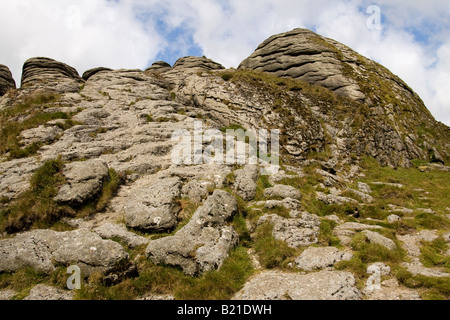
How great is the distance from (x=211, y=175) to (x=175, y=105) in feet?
56.8

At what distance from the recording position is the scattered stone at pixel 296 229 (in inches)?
500

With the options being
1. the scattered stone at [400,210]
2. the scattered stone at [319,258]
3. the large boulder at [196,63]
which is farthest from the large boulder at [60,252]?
the large boulder at [196,63]

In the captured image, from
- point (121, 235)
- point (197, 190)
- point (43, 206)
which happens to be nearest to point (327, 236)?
point (197, 190)

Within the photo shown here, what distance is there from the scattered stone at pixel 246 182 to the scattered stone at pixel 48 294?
431 inches

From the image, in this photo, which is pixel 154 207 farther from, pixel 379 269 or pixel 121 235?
pixel 379 269

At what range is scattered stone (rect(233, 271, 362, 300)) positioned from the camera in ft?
28.0

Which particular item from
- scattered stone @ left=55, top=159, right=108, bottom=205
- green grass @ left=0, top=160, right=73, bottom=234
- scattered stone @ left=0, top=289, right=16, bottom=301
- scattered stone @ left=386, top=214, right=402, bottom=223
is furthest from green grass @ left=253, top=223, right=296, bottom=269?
green grass @ left=0, top=160, right=73, bottom=234

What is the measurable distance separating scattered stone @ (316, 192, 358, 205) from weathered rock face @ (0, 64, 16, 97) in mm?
57520

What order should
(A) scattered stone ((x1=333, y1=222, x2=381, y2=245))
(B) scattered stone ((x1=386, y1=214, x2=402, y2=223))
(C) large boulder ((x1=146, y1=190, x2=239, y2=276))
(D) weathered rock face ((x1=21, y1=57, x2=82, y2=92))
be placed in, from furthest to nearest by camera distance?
(D) weathered rock face ((x1=21, y1=57, x2=82, y2=92)), (B) scattered stone ((x1=386, y1=214, x2=402, y2=223)), (A) scattered stone ((x1=333, y1=222, x2=381, y2=245)), (C) large boulder ((x1=146, y1=190, x2=239, y2=276))

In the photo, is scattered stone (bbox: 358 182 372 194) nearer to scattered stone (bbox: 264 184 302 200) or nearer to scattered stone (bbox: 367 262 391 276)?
scattered stone (bbox: 264 184 302 200)

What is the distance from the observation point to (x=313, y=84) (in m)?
41.0

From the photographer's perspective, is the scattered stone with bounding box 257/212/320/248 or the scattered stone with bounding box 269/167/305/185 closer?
the scattered stone with bounding box 257/212/320/248
